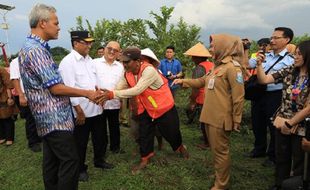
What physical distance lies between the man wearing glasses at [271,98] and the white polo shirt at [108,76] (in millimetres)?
2072

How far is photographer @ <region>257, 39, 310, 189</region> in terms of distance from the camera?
10.9ft

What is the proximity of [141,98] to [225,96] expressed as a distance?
4.41 ft

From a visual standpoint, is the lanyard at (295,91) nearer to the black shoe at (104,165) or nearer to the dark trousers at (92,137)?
the dark trousers at (92,137)

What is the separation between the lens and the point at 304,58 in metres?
3.30

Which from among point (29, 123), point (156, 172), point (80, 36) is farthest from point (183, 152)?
point (29, 123)

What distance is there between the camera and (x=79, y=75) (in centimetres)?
409

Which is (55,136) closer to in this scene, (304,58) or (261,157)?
(304,58)

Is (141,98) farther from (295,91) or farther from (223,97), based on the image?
(295,91)

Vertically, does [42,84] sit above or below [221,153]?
above

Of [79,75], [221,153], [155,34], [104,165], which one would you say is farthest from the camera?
[155,34]

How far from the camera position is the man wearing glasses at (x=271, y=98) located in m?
4.43

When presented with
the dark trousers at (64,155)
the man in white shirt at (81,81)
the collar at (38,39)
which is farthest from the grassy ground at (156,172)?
the collar at (38,39)

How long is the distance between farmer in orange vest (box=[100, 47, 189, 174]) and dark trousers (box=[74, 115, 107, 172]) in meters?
0.54

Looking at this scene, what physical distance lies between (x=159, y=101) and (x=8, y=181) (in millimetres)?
2454
